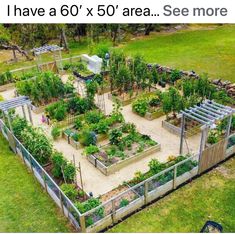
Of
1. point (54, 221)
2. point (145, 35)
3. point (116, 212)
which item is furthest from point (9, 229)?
point (145, 35)

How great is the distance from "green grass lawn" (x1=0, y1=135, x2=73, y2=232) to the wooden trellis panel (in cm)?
514

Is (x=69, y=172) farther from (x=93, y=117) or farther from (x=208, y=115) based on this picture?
(x=208, y=115)

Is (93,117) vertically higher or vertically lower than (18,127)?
lower

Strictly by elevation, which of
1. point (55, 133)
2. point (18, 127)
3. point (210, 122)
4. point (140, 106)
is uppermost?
point (210, 122)

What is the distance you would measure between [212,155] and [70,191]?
17.1 feet

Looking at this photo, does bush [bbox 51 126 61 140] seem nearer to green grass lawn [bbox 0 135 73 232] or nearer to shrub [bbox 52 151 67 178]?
green grass lawn [bbox 0 135 73 232]

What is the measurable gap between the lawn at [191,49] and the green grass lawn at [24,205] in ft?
41.9

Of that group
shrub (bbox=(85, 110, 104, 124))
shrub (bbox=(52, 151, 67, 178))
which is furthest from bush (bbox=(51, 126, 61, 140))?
shrub (bbox=(52, 151, 67, 178))

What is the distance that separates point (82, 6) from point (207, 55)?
13803 millimetres

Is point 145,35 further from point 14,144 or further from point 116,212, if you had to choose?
point 116,212

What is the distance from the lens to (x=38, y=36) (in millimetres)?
28281

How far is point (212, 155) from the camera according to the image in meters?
13.1

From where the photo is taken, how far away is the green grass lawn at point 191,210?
437 inches

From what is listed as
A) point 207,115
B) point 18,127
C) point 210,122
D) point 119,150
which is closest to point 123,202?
point 119,150
